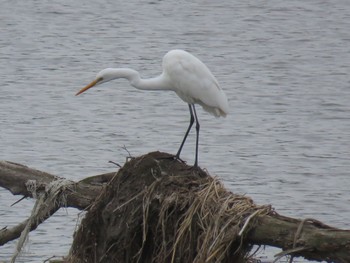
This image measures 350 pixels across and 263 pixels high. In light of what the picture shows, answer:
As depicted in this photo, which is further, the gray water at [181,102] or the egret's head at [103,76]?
the gray water at [181,102]

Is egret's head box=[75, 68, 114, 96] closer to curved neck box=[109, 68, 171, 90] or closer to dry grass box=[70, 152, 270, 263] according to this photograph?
curved neck box=[109, 68, 171, 90]

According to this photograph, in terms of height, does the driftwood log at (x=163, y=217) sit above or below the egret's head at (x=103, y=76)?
below

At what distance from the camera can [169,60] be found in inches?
387

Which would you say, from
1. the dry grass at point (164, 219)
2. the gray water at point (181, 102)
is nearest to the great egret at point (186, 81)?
the dry grass at point (164, 219)

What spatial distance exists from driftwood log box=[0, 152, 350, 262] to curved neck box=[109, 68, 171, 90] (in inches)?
47.0

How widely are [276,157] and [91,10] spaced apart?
41.8 ft

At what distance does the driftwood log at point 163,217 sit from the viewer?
753cm

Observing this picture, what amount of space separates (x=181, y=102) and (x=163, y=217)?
11.7 metres

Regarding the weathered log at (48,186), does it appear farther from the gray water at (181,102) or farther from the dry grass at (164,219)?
the gray water at (181,102)

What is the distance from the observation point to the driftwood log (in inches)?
296

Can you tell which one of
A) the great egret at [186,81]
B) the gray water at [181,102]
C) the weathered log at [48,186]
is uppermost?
the great egret at [186,81]

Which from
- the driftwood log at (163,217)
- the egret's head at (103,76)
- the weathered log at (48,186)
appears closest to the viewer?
the driftwood log at (163,217)

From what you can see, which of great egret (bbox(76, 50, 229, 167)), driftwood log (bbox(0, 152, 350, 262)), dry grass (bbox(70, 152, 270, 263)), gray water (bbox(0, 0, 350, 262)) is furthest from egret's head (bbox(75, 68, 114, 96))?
gray water (bbox(0, 0, 350, 262))

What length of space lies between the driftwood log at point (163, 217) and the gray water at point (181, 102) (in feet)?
8.68
